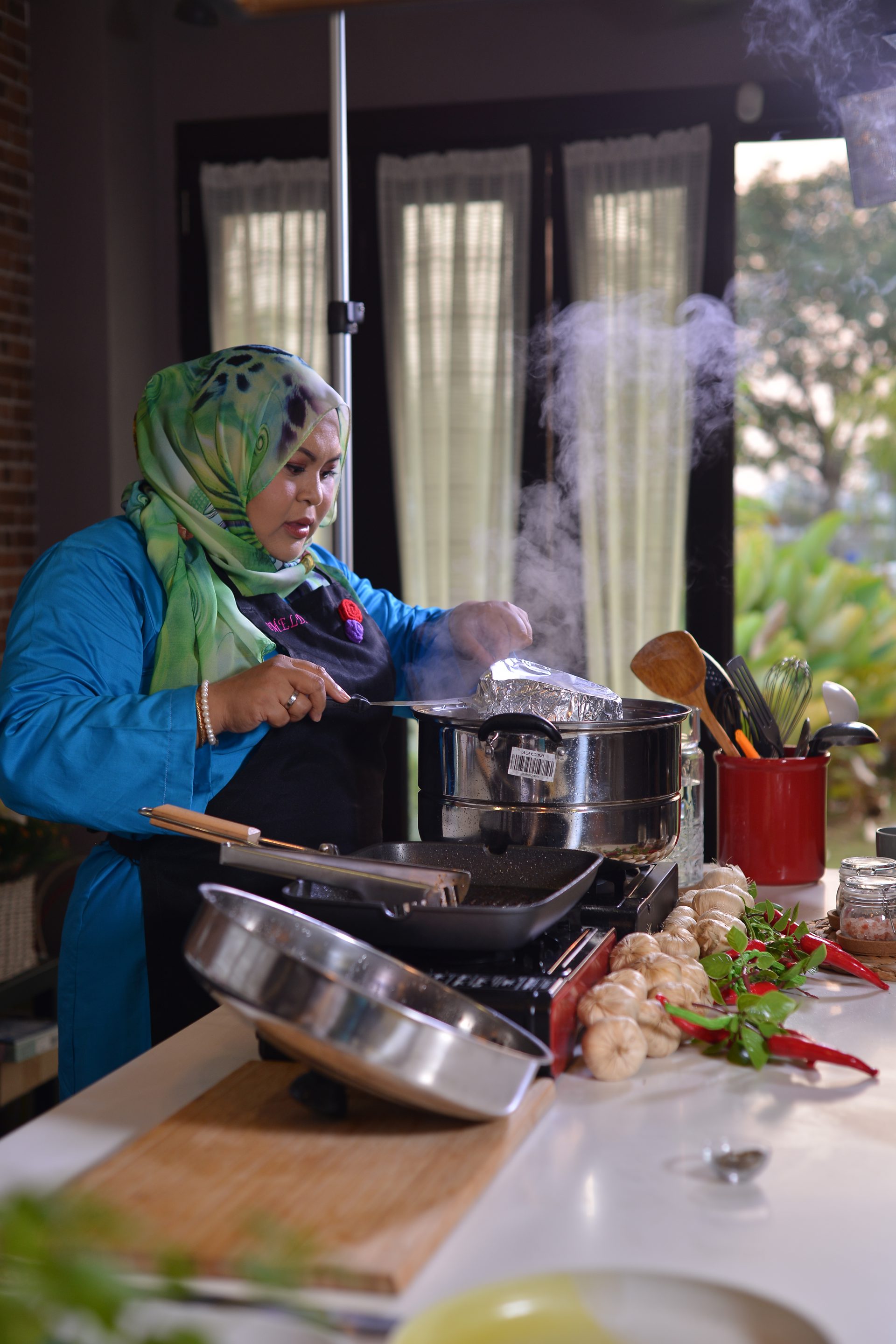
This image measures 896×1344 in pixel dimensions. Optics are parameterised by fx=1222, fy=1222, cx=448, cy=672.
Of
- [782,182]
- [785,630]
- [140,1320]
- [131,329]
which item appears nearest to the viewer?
[140,1320]

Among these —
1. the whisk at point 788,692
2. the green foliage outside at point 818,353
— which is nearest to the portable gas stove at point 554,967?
the whisk at point 788,692

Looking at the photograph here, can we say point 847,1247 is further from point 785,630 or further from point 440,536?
point 785,630

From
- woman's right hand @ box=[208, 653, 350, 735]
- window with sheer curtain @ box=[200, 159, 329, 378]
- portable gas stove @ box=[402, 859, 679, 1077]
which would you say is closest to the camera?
portable gas stove @ box=[402, 859, 679, 1077]

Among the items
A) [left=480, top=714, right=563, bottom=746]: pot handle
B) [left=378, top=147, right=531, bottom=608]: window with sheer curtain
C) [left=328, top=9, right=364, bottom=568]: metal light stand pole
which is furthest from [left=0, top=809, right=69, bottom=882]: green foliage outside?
[left=480, top=714, right=563, bottom=746]: pot handle

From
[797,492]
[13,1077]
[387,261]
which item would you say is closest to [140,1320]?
[13,1077]

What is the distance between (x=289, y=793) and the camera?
166cm

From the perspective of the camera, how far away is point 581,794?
1.37 m

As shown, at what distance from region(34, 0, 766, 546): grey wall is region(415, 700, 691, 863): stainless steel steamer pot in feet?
8.62

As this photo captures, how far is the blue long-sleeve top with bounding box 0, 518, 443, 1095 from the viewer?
1.44m

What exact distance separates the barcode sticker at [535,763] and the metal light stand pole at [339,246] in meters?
0.78

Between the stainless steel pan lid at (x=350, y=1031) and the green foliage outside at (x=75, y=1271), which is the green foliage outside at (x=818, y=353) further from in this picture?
the green foliage outside at (x=75, y=1271)

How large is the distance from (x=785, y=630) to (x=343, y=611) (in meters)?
4.70

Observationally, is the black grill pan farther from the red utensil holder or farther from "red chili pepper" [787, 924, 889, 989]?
the red utensil holder

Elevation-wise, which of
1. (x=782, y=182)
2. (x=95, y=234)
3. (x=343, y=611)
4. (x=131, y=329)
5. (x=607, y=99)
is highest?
(x=782, y=182)
